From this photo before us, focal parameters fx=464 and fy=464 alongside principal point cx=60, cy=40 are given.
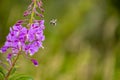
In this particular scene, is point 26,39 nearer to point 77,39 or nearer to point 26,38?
point 26,38

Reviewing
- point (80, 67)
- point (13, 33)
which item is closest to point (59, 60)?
point (80, 67)

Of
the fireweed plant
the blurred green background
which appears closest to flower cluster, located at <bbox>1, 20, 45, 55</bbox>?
the fireweed plant

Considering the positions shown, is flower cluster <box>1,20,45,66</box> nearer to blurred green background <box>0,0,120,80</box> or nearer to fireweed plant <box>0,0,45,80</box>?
fireweed plant <box>0,0,45,80</box>

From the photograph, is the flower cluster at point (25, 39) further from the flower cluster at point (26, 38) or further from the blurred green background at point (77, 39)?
the blurred green background at point (77, 39)

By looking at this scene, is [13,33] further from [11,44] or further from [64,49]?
[64,49]

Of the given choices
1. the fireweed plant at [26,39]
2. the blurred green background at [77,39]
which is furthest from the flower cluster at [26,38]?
the blurred green background at [77,39]

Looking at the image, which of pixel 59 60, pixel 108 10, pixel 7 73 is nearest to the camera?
pixel 7 73

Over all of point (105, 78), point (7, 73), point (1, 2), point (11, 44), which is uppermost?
point (1, 2)

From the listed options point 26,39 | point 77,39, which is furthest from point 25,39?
point 77,39
